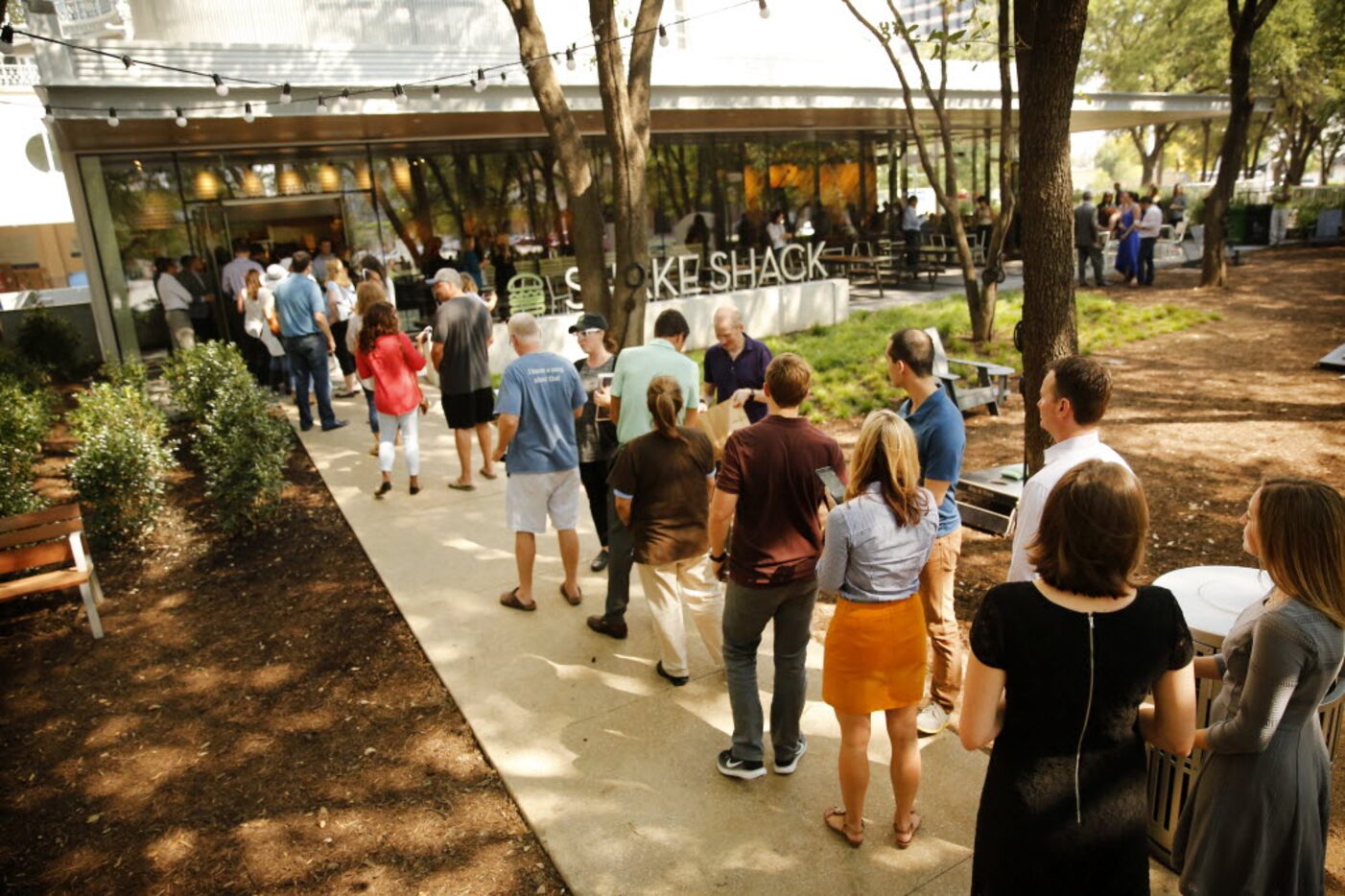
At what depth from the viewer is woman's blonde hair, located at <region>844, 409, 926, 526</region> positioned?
301 centimetres

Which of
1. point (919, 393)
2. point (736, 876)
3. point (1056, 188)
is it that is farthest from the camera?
point (1056, 188)

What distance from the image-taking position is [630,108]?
26.0 feet

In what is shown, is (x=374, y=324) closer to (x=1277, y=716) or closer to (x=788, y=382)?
(x=788, y=382)

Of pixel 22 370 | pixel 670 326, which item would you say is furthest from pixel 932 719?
pixel 22 370

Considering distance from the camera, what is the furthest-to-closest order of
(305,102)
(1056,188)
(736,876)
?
(305,102) < (1056,188) < (736,876)

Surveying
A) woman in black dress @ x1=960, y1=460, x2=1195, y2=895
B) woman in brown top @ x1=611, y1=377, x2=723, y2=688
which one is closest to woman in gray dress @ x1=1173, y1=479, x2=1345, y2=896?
woman in black dress @ x1=960, y1=460, x2=1195, y2=895

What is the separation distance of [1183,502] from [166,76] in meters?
11.3

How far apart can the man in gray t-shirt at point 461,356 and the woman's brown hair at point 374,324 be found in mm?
395

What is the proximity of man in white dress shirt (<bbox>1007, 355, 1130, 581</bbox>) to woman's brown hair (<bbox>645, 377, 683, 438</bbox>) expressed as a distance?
1.58m

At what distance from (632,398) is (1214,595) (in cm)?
291

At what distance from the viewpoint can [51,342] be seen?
13453mm

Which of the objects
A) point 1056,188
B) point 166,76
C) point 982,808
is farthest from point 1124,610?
point 166,76

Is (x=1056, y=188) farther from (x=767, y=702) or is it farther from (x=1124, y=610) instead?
(x=1124, y=610)

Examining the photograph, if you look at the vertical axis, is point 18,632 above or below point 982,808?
below
